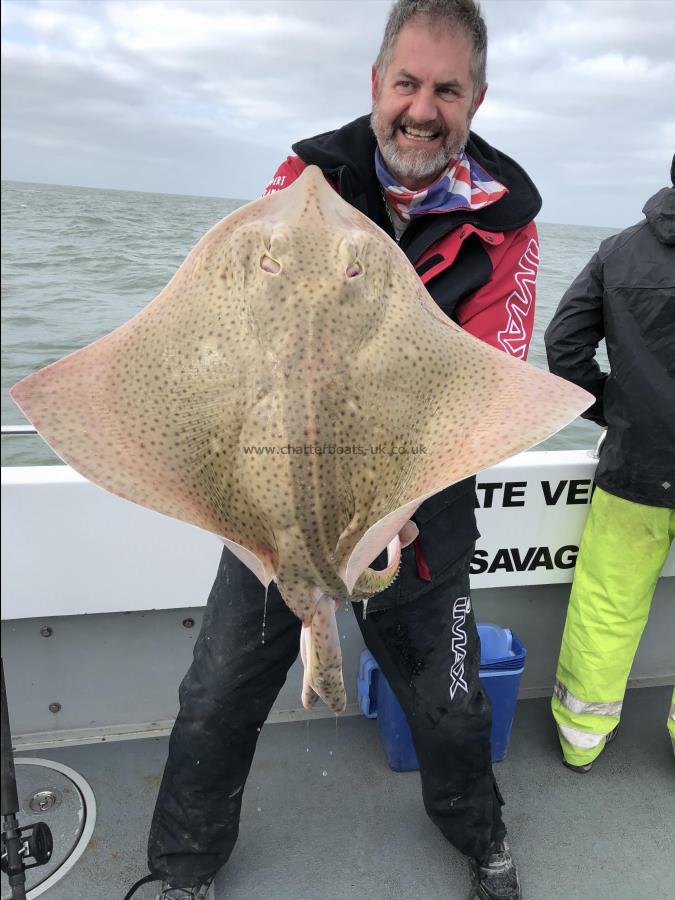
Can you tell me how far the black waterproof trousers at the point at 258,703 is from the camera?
7.17ft

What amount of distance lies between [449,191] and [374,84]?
0.48m

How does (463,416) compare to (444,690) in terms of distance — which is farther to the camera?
(444,690)

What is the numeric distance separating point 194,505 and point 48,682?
212 cm

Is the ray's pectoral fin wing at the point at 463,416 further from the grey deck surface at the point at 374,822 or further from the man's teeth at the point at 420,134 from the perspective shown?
the grey deck surface at the point at 374,822

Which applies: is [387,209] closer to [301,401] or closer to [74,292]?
[301,401]

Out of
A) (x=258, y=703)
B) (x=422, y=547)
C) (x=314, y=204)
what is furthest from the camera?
(x=258, y=703)

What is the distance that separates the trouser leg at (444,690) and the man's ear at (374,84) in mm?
1568

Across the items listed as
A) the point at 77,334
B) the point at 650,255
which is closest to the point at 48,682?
the point at 650,255

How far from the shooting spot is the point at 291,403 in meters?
1.36

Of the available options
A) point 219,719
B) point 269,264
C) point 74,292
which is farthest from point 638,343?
point 74,292

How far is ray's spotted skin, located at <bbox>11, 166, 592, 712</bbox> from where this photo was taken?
1.38 m

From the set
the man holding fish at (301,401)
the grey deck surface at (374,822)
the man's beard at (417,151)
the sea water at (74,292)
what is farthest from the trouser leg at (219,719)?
the sea water at (74,292)

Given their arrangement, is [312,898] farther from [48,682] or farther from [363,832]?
[48,682]

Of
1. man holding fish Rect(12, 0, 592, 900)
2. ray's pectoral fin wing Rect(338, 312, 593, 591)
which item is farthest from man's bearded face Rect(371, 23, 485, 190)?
ray's pectoral fin wing Rect(338, 312, 593, 591)
